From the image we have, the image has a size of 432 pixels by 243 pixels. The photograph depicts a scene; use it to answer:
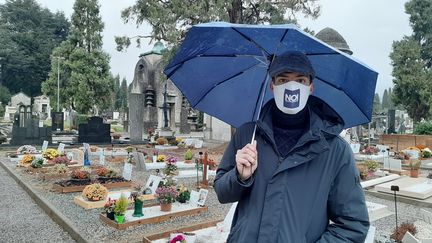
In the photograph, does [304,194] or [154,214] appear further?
[154,214]

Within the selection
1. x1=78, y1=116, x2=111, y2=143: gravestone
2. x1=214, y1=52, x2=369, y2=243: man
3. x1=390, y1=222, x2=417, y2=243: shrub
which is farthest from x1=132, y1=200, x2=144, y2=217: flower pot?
x1=78, y1=116, x2=111, y2=143: gravestone

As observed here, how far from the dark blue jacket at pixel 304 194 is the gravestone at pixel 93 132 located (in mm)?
22718

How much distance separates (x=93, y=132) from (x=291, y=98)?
22970 mm

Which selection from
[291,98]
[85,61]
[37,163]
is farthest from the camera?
[85,61]

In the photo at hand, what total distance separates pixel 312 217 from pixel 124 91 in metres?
92.9

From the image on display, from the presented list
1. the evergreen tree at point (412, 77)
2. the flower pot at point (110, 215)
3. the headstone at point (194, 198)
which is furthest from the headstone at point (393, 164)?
the evergreen tree at point (412, 77)

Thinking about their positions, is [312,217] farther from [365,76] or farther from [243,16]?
[243,16]

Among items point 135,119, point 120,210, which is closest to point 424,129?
point 135,119

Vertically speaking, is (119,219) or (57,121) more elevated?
(57,121)

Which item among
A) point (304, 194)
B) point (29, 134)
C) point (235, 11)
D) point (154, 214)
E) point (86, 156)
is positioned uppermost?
point (235, 11)

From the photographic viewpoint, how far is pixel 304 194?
73.6 inches

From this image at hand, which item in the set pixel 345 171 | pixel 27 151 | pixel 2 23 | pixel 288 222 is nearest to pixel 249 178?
pixel 288 222

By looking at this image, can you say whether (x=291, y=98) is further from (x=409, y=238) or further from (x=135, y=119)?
(x=135, y=119)

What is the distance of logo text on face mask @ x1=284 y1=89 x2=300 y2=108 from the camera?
76.9 inches
